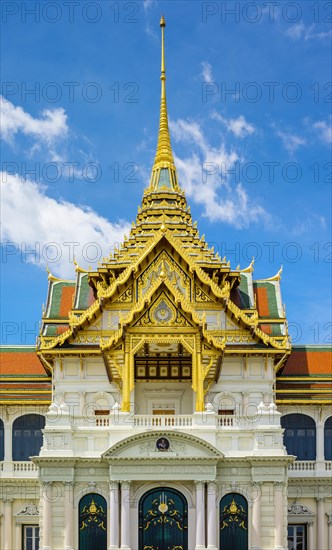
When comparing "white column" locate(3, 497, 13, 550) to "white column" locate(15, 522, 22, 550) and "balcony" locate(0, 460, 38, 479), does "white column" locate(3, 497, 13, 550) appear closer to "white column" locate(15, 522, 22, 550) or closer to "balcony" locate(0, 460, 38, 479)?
"white column" locate(15, 522, 22, 550)

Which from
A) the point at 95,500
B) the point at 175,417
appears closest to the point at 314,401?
the point at 175,417

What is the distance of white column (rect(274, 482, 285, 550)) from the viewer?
35.1m

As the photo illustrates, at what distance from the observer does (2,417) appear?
1764 inches

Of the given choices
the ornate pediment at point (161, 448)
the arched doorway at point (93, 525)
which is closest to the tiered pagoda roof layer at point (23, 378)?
the arched doorway at point (93, 525)

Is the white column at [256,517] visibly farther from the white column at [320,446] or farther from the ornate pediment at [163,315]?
the white column at [320,446]

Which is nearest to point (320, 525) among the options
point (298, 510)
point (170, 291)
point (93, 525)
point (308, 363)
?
point (298, 510)

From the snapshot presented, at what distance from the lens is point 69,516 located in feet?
116

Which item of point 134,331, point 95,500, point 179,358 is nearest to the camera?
point 95,500

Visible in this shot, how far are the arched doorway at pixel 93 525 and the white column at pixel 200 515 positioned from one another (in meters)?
3.59

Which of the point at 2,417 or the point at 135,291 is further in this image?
the point at 2,417

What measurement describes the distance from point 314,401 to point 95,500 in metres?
13.3

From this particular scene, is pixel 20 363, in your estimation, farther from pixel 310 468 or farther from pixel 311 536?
pixel 311 536

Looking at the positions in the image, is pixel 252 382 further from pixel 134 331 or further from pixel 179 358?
pixel 134 331

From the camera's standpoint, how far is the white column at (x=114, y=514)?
34938mm
